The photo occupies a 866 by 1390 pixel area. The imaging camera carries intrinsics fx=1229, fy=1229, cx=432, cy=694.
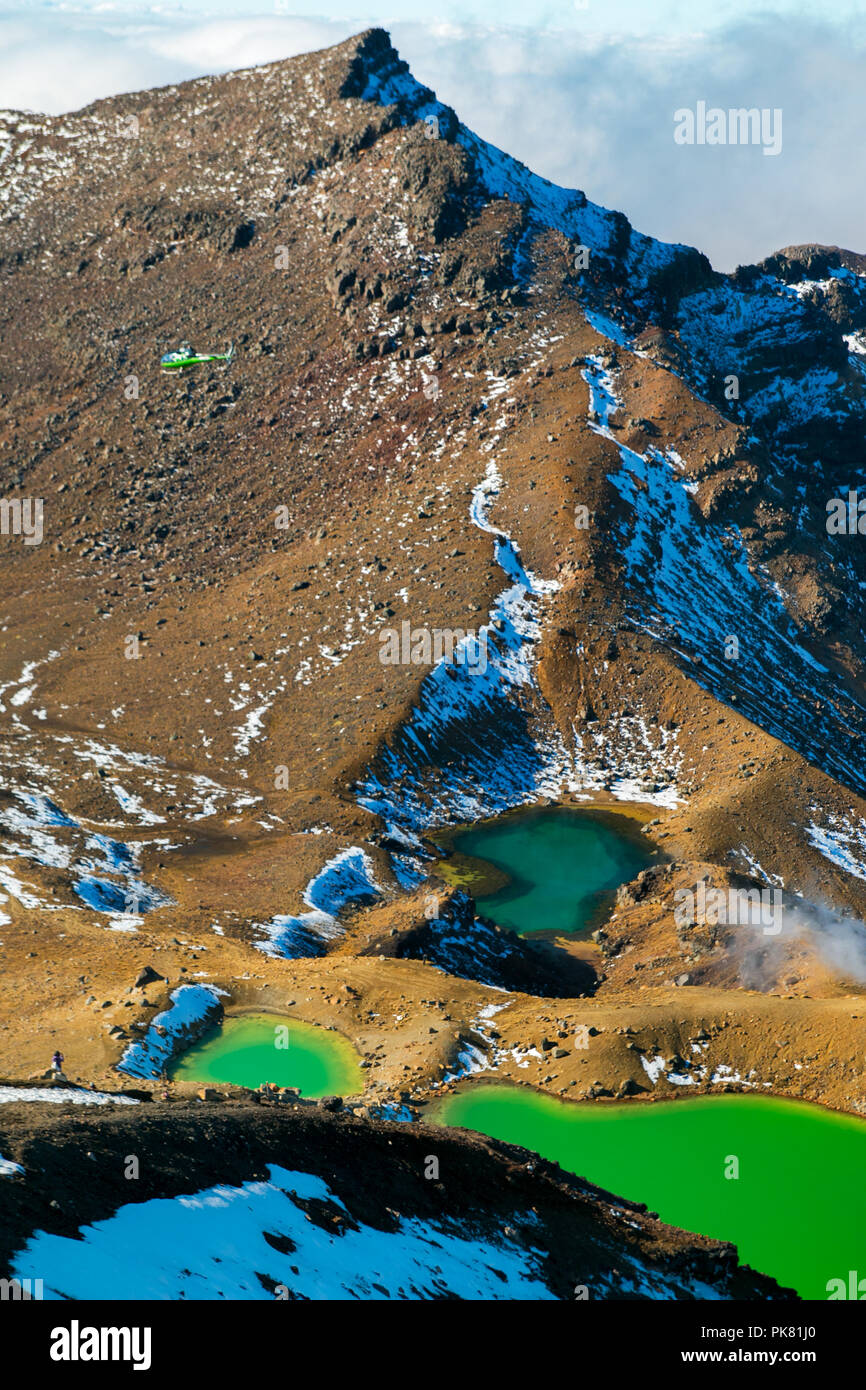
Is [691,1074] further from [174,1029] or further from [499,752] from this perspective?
[499,752]


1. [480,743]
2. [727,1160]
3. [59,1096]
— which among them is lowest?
[727,1160]

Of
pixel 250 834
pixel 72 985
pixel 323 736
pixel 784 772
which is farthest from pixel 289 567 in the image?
pixel 72 985

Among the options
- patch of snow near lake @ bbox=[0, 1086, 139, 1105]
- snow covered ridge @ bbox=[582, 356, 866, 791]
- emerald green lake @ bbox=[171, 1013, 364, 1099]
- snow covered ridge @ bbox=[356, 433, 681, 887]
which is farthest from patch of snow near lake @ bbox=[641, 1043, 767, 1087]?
snow covered ridge @ bbox=[582, 356, 866, 791]

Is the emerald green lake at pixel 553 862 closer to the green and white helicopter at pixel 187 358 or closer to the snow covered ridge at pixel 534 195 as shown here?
the green and white helicopter at pixel 187 358

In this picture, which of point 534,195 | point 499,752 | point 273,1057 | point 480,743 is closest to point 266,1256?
point 273,1057

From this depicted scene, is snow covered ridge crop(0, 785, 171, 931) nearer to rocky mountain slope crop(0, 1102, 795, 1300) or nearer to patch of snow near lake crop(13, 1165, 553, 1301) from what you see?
rocky mountain slope crop(0, 1102, 795, 1300)

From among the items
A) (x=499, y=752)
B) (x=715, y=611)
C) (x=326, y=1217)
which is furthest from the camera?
(x=715, y=611)
